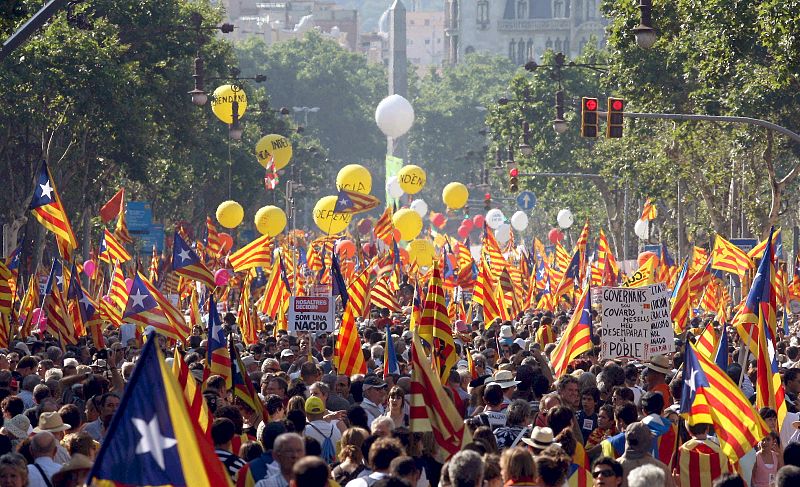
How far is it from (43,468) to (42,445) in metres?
0.16

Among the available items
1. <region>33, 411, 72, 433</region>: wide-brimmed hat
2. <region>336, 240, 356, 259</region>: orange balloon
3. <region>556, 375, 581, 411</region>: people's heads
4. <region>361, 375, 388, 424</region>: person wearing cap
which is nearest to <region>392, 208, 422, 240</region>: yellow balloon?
<region>336, 240, 356, 259</region>: orange balloon

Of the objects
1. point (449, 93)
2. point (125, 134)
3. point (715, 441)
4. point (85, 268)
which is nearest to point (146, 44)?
point (125, 134)

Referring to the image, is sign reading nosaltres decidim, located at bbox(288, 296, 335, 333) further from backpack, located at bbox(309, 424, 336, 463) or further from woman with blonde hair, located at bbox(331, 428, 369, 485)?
woman with blonde hair, located at bbox(331, 428, 369, 485)

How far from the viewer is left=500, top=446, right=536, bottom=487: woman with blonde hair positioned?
8.47 m

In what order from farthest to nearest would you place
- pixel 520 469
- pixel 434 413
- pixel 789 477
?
pixel 434 413, pixel 520 469, pixel 789 477

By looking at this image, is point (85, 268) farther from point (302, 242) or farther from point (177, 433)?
point (302, 242)

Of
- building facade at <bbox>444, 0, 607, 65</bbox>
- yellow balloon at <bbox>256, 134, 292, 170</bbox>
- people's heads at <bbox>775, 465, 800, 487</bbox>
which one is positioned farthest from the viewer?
building facade at <bbox>444, 0, 607, 65</bbox>

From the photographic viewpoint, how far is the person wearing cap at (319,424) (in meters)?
11.6

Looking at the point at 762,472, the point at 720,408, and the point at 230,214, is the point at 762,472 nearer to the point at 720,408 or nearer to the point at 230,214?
the point at 720,408

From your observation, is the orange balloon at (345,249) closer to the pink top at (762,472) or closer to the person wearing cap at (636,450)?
the pink top at (762,472)

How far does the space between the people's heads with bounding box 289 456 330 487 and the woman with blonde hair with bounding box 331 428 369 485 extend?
1898mm

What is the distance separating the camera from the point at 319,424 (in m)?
11.8

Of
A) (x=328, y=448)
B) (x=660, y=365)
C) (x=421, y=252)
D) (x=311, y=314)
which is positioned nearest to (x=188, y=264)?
(x=311, y=314)

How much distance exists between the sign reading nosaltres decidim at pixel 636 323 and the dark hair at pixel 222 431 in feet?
23.8
